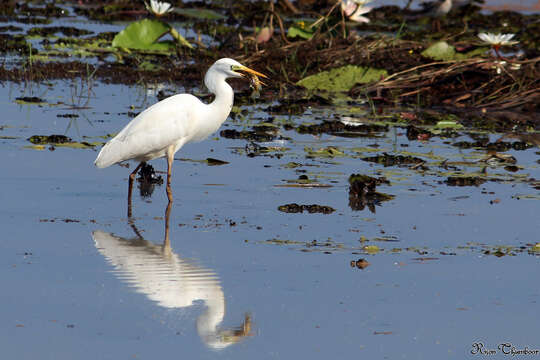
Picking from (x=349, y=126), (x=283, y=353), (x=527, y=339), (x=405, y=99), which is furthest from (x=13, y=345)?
(x=405, y=99)

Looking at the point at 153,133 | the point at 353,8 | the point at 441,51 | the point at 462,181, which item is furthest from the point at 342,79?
the point at 153,133

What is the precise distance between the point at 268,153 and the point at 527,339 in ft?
16.8

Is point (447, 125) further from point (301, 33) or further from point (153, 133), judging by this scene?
point (153, 133)

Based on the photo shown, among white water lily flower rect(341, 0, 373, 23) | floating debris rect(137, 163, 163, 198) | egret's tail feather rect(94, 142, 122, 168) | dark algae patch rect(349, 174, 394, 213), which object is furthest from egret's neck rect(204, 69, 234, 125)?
white water lily flower rect(341, 0, 373, 23)

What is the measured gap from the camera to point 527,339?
5.56m

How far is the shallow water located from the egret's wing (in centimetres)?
36

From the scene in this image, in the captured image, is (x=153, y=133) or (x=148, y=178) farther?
(x=148, y=178)

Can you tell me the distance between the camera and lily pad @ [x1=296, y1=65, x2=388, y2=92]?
1430cm

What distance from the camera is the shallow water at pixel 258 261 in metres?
5.43

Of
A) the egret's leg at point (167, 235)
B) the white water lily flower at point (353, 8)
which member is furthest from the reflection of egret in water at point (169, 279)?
the white water lily flower at point (353, 8)

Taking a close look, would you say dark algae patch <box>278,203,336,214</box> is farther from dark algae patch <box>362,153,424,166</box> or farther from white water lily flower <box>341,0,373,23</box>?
white water lily flower <box>341,0,373,23</box>

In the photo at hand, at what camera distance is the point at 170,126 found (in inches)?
339

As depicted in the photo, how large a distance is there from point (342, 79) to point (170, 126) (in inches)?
242

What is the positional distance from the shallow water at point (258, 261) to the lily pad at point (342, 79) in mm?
3696
